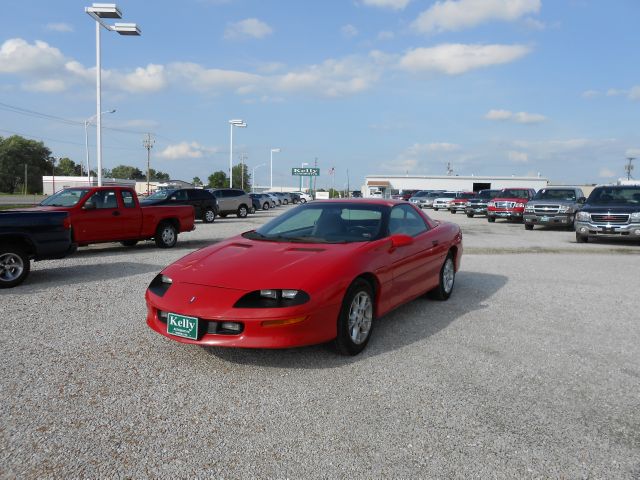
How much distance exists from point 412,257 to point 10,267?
595cm

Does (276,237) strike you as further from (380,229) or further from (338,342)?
(338,342)

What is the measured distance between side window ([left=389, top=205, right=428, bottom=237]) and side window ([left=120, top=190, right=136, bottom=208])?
298 inches

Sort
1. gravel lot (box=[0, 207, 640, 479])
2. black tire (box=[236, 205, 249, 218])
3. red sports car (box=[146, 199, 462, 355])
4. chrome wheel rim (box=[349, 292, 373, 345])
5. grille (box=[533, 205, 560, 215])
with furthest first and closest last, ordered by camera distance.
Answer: black tire (box=[236, 205, 249, 218]), grille (box=[533, 205, 560, 215]), chrome wheel rim (box=[349, 292, 373, 345]), red sports car (box=[146, 199, 462, 355]), gravel lot (box=[0, 207, 640, 479])

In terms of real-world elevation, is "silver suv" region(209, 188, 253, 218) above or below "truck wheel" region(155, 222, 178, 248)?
above

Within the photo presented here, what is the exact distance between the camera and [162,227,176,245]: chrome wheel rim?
1238 centimetres

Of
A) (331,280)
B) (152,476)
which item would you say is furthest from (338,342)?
(152,476)

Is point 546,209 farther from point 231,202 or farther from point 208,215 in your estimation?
point 231,202

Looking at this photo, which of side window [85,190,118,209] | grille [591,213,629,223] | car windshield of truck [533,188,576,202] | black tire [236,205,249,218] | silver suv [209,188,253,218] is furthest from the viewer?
black tire [236,205,249,218]

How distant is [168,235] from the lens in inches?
492

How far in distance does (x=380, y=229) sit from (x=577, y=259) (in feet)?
26.5

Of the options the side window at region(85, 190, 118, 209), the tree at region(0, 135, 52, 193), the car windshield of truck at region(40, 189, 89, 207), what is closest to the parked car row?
the side window at region(85, 190, 118, 209)

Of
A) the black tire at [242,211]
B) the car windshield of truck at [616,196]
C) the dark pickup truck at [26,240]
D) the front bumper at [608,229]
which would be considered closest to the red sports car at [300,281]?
the dark pickup truck at [26,240]

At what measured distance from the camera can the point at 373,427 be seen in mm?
3213

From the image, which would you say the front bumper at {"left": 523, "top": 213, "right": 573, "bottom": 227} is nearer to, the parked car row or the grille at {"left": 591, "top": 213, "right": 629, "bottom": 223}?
the parked car row
